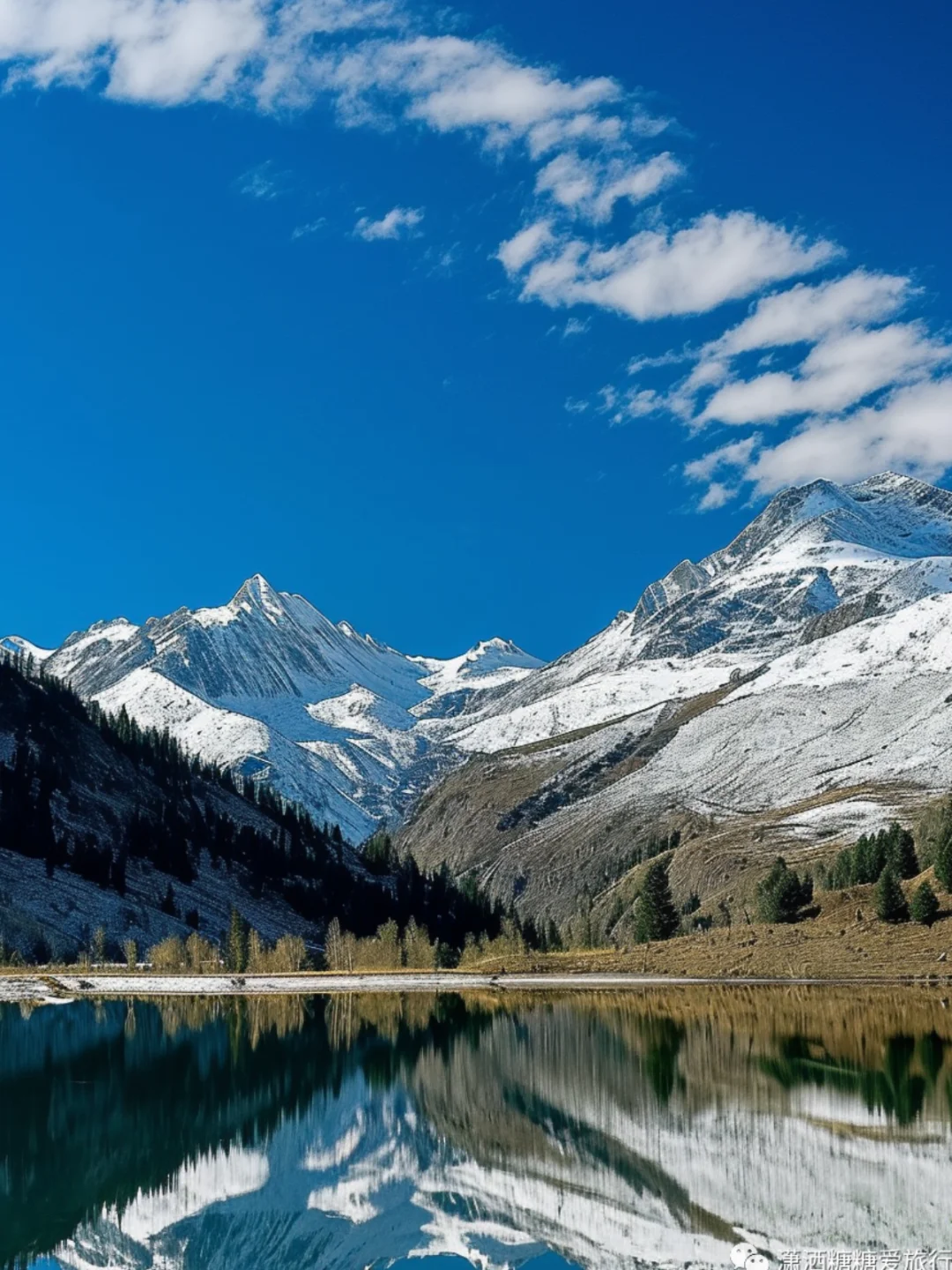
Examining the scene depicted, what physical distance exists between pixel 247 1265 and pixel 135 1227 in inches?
213

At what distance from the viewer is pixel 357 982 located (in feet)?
462

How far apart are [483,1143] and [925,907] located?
81.2 m

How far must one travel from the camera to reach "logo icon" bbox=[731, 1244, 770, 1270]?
31.8 m

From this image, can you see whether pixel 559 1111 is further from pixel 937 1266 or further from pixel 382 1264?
pixel 937 1266

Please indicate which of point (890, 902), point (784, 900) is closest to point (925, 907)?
point (890, 902)

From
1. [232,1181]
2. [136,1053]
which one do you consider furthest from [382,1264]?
[136,1053]

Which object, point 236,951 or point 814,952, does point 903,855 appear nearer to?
point 814,952

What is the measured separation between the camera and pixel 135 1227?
131ft

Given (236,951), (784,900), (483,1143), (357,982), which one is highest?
(784,900)

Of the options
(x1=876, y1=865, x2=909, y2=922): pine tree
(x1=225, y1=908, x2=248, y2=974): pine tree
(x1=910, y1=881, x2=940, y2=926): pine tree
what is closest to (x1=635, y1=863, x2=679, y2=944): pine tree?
(x1=876, y1=865, x2=909, y2=922): pine tree

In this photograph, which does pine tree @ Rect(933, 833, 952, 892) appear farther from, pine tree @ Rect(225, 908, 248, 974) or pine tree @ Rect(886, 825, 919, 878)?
pine tree @ Rect(225, 908, 248, 974)

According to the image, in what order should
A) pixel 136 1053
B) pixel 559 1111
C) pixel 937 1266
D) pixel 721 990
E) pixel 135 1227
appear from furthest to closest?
pixel 721 990
pixel 136 1053
pixel 559 1111
pixel 135 1227
pixel 937 1266

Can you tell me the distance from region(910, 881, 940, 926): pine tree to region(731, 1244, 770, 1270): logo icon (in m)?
94.6

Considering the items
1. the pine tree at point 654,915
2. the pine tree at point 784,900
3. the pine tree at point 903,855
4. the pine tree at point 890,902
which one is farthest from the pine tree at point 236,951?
the pine tree at point 903,855
